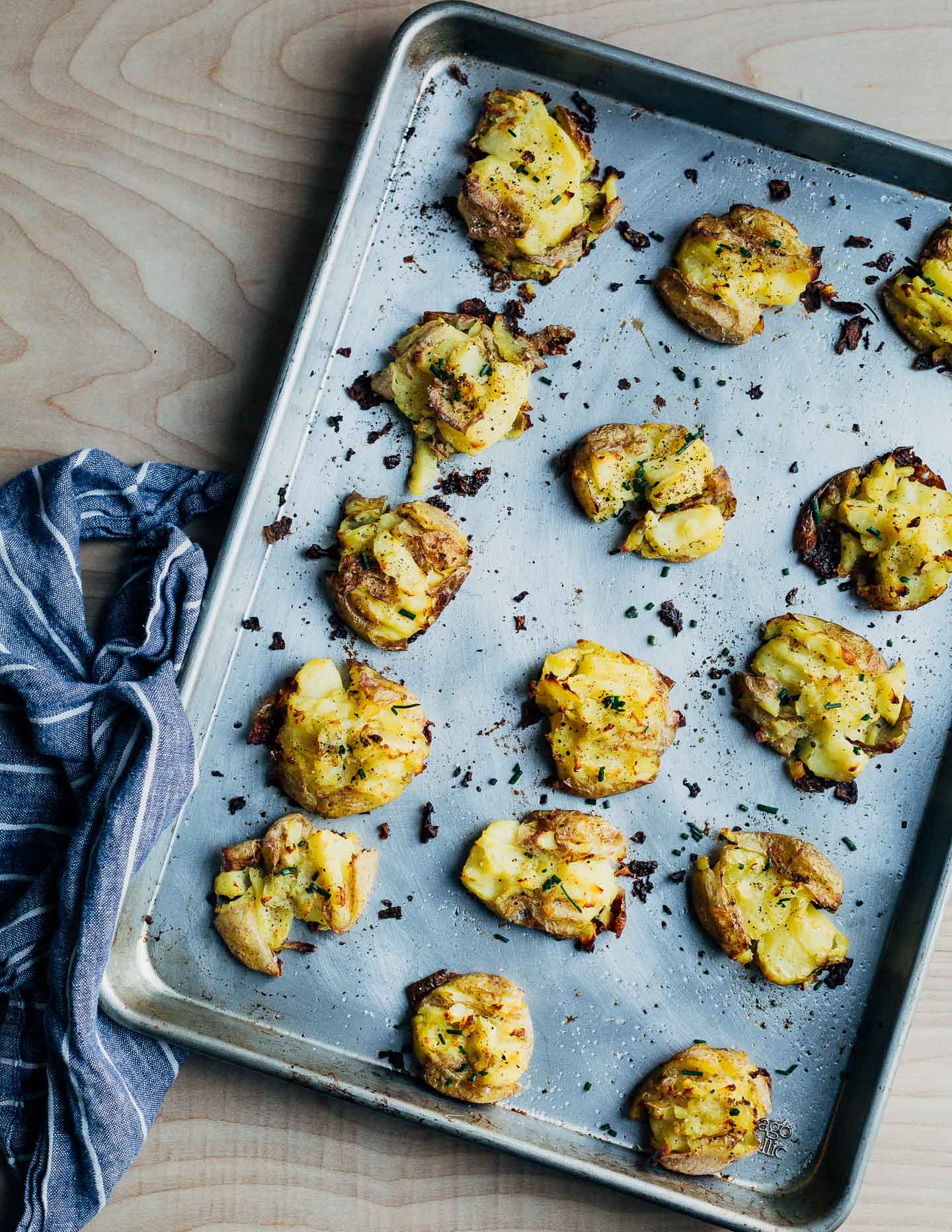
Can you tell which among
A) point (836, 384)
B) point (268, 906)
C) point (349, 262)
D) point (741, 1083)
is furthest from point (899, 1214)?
point (349, 262)

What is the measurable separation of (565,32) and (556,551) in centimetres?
87

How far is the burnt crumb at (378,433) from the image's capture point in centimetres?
182

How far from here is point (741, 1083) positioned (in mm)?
1709

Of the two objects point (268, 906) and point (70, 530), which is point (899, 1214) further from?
point (70, 530)

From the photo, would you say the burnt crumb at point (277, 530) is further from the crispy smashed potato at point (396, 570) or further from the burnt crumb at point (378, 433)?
the burnt crumb at point (378, 433)

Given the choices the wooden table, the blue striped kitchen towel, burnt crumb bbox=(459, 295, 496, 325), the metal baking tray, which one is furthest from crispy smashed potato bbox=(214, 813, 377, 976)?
burnt crumb bbox=(459, 295, 496, 325)

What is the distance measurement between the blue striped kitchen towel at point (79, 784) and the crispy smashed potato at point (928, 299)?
120 cm

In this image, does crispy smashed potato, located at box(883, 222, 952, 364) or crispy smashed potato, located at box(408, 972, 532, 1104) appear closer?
crispy smashed potato, located at box(408, 972, 532, 1104)

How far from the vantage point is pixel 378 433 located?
1819 millimetres

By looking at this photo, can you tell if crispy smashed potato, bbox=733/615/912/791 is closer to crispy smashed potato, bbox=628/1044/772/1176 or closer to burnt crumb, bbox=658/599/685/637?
burnt crumb, bbox=658/599/685/637

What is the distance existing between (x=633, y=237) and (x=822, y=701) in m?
0.86

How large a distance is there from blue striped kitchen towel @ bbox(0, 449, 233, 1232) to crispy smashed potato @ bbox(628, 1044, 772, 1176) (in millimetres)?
824

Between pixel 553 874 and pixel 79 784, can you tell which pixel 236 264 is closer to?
pixel 79 784

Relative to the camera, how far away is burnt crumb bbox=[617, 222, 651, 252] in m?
1.83
